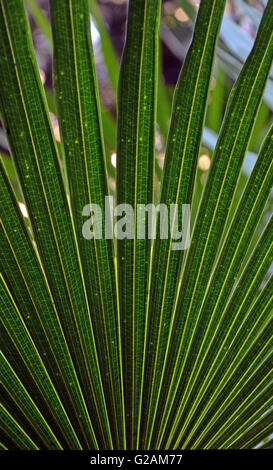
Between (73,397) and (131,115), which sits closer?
(131,115)

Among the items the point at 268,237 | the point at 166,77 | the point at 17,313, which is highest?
the point at 166,77

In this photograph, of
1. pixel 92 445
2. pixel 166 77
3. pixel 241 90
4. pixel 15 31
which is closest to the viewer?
pixel 15 31

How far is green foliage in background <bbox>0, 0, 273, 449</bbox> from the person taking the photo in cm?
57

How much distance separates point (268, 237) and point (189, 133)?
0.79ft

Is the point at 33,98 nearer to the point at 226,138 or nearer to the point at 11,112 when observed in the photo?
the point at 11,112

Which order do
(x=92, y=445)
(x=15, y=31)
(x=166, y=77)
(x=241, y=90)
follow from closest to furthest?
(x=15, y=31), (x=241, y=90), (x=92, y=445), (x=166, y=77)

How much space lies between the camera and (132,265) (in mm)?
697

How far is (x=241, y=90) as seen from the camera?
0.64 metres

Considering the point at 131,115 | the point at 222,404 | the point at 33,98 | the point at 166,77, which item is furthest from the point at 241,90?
the point at 166,77

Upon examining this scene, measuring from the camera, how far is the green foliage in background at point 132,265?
1.86 feet

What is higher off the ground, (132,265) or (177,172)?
(177,172)

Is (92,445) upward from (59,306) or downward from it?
downward
